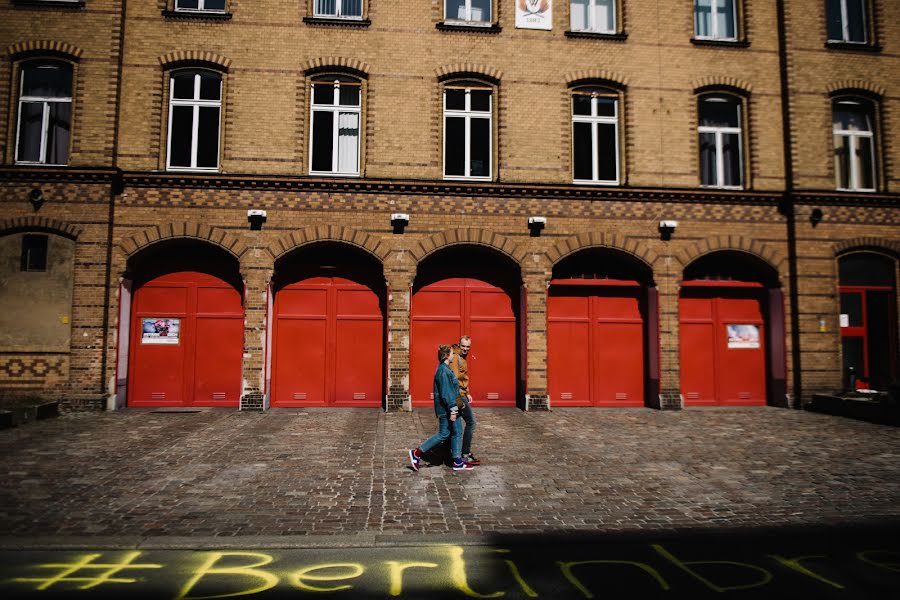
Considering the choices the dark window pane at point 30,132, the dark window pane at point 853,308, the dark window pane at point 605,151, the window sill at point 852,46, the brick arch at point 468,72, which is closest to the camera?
the dark window pane at point 30,132

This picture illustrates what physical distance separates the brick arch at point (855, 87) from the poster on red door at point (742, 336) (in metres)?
6.41

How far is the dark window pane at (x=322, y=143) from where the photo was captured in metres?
12.0

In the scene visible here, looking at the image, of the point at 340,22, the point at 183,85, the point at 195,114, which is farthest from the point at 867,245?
the point at 183,85

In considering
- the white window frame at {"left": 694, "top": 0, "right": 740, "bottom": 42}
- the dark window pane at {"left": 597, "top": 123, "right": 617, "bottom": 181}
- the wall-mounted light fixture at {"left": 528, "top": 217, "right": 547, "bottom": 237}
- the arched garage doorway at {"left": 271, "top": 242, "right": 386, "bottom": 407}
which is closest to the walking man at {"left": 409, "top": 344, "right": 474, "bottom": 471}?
the arched garage doorway at {"left": 271, "top": 242, "right": 386, "bottom": 407}

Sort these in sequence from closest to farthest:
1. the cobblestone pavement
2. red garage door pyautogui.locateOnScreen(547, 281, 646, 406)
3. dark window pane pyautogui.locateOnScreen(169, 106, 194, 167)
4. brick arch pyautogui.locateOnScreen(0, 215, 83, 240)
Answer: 1. the cobblestone pavement
2. brick arch pyautogui.locateOnScreen(0, 215, 83, 240)
3. dark window pane pyautogui.locateOnScreen(169, 106, 194, 167)
4. red garage door pyautogui.locateOnScreen(547, 281, 646, 406)

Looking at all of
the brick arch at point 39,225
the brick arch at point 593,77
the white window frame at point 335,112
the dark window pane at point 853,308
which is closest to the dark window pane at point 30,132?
the brick arch at point 39,225

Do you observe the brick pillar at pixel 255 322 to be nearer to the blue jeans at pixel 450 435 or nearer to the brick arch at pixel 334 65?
the brick arch at pixel 334 65

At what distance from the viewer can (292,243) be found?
11.4 metres

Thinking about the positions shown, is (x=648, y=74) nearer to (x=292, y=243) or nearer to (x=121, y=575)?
(x=292, y=243)

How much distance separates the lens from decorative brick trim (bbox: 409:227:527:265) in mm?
11641

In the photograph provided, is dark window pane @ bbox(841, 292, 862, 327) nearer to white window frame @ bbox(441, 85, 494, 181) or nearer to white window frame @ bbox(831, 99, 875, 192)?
white window frame @ bbox(831, 99, 875, 192)

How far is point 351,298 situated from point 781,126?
11.8 m

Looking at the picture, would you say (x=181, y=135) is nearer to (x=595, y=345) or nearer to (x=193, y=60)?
(x=193, y=60)

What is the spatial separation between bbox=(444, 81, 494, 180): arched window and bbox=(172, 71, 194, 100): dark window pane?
6.02m
